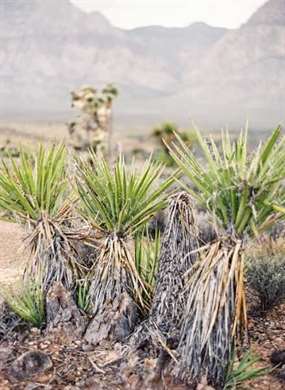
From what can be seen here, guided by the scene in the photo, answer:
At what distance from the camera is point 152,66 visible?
15112cm

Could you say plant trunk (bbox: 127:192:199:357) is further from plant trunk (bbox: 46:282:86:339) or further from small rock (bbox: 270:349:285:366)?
small rock (bbox: 270:349:285:366)

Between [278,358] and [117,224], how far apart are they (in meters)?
1.67

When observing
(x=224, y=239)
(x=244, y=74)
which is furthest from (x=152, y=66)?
(x=224, y=239)

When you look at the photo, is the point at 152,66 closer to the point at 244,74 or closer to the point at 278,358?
the point at 244,74

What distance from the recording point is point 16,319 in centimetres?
608

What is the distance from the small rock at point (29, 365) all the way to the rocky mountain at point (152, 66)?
3760 inches

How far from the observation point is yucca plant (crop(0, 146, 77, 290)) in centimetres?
609

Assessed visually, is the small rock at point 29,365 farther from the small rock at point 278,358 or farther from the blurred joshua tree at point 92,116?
the blurred joshua tree at point 92,116

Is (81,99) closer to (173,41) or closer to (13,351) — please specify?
(13,351)

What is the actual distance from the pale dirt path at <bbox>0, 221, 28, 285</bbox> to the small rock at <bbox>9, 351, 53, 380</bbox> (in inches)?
66.9

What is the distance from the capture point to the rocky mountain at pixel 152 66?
119062 millimetres

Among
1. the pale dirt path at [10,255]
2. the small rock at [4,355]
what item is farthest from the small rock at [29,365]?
the pale dirt path at [10,255]

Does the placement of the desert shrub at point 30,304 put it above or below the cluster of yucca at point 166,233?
below

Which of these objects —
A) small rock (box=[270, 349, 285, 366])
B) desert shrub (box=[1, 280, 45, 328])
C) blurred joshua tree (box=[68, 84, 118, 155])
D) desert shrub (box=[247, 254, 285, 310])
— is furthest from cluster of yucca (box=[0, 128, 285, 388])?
blurred joshua tree (box=[68, 84, 118, 155])
